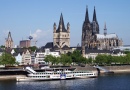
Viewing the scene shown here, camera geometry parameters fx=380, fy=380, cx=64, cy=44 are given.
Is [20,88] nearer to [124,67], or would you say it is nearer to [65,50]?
[124,67]

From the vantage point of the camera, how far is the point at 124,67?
105750 mm

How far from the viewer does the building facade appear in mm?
156000

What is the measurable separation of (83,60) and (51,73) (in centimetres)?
4527

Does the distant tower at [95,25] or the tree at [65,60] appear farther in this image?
the distant tower at [95,25]

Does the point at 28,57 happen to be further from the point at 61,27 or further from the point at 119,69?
the point at 119,69

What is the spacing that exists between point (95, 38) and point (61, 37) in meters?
24.2

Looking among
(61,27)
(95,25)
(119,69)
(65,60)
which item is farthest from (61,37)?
(119,69)

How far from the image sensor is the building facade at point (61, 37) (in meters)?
156

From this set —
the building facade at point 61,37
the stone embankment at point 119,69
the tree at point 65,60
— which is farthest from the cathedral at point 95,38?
the stone embankment at point 119,69

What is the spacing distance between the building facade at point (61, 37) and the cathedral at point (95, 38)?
54.1 ft

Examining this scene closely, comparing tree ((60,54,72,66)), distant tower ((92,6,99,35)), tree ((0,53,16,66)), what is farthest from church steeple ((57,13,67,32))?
tree ((0,53,16,66))

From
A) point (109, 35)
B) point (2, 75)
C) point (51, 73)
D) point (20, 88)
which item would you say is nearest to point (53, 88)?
point (20, 88)

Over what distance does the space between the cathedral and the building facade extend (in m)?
16.5

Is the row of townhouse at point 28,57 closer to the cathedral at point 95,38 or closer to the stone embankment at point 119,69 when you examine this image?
the stone embankment at point 119,69
